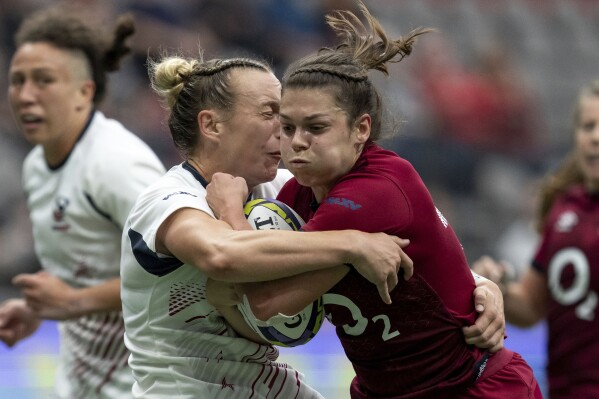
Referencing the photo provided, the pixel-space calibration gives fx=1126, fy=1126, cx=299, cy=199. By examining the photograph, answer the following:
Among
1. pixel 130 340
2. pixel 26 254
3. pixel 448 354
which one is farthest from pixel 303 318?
pixel 26 254

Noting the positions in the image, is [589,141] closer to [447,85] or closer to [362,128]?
[362,128]

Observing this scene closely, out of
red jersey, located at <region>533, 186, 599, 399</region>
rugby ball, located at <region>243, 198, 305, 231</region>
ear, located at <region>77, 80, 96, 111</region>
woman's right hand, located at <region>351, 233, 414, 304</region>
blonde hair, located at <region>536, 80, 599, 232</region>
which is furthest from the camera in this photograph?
blonde hair, located at <region>536, 80, 599, 232</region>

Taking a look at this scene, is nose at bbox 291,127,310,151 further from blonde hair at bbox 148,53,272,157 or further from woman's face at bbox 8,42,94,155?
woman's face at bbox 8,42,94,155

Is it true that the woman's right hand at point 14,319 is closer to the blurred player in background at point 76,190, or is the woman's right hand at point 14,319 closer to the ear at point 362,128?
the blurred player in background at point 76,190

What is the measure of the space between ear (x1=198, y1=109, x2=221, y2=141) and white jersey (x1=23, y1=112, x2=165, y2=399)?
81 centimetres

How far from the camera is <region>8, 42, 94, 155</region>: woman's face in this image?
4.78 metres

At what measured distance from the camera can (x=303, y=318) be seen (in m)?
3.28

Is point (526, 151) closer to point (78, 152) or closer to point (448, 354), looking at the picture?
point (78, 152)

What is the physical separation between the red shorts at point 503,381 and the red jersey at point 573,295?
182 centimetres

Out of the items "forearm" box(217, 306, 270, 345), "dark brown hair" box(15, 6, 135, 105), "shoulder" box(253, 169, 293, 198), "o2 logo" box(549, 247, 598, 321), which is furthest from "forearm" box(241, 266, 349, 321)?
"o2 logo" box(549, 247, 598, 321)

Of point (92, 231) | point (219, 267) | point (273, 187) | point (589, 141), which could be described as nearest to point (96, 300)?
point (92, 231)

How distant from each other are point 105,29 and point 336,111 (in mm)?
2297

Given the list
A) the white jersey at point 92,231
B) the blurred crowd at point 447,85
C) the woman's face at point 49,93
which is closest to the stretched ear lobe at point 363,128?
the white jersey at point 92,231

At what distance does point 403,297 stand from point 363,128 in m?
0.50
